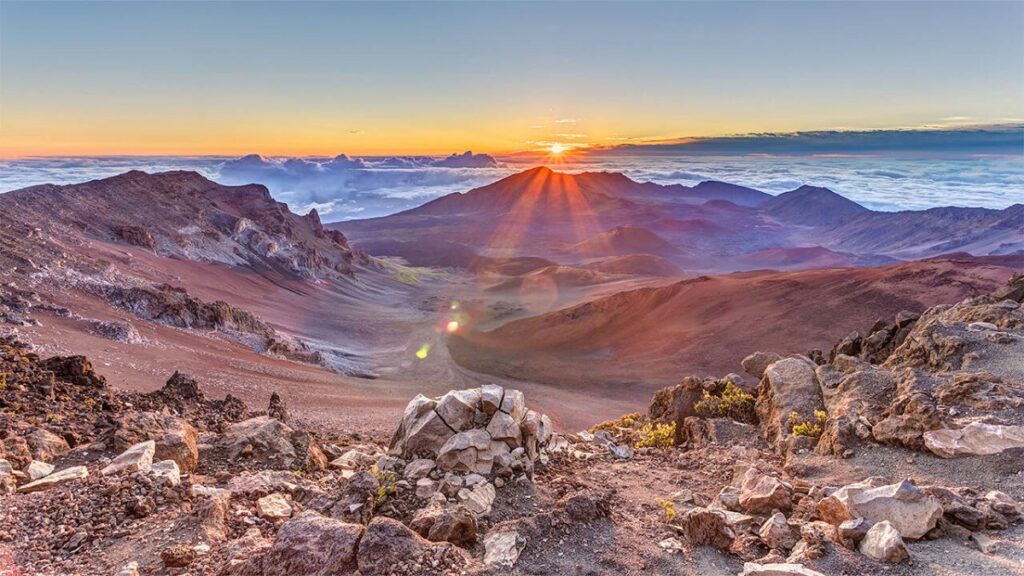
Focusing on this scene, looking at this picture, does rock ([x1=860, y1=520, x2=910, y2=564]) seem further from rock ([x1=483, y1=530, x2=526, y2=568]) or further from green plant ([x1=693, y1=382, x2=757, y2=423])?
green plant ([x1=693, y1=382, x2=757, y2=423])

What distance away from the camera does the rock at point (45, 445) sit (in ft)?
23.2

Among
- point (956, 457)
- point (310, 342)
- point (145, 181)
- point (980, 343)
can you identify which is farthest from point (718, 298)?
point (145, 181)

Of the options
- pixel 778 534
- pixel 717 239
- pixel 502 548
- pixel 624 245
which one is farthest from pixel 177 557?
pixel 717 239

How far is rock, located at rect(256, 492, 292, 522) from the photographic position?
5699 mm

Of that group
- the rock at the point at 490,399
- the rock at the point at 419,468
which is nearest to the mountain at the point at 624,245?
the rock at the point at 490,399

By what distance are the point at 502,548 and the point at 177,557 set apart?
2.80 metres

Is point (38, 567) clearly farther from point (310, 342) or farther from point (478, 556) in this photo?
point (310, 342)

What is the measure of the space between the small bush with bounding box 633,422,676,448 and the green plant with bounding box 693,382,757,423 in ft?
2.22

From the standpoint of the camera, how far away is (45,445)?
7250mm

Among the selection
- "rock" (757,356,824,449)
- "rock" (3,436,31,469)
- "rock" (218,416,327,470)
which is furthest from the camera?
"rock" (757,356,824,449)

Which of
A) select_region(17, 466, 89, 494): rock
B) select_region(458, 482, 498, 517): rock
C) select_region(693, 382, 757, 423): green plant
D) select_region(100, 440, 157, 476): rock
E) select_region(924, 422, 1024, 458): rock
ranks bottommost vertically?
select_region(693, 382, 757, 423): green plant

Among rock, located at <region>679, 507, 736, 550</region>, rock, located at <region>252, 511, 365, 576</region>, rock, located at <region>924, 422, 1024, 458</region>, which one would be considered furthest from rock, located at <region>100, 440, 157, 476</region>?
rock, located at <region>924, 422, 1024, 458</region>

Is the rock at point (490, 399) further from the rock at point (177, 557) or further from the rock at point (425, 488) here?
the rock at point (177, 557)

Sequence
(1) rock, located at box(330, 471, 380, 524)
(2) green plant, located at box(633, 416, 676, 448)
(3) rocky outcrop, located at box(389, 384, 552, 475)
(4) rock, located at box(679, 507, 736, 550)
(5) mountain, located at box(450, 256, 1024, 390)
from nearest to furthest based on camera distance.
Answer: (4) rock, located at box(679, 507, 736, 550) → (1) rock, located at box(330, 471, 380, 524) → (3) rocky outcrop, located at box(389, 384, 552, 475) → (2) green plant, located at box(633, 416, 676, 448) → (5) mountain, located at box(450, 256, 1024, 390)
